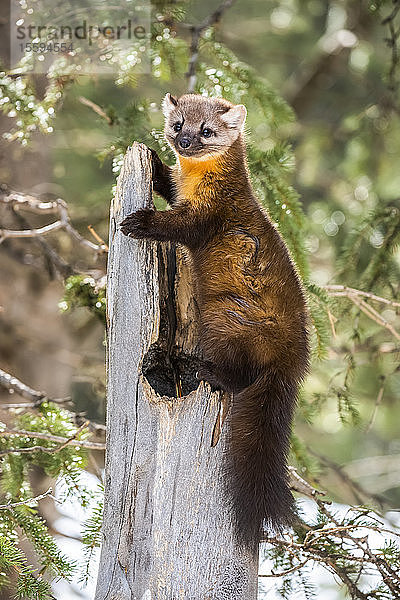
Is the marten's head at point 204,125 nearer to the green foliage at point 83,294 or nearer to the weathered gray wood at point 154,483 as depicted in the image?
the weathered gray wood at point 154,483

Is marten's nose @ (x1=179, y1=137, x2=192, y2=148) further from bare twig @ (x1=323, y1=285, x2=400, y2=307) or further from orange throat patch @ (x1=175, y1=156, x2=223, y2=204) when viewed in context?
bare twig @ (x1=323, y1=285, x2=400, y2=307)

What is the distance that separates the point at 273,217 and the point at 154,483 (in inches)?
53.9

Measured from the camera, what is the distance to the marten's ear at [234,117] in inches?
114

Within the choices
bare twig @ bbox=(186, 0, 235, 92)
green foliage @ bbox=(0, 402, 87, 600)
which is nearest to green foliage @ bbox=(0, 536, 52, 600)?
green foliage @ bbox=(0, 402, 87, 600)

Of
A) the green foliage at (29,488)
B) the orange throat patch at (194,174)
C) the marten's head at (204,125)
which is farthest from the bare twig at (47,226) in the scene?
the green foliage at (29,488)

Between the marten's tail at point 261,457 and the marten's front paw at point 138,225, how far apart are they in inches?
23.9

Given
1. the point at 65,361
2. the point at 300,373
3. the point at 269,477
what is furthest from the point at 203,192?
the point at 65,361

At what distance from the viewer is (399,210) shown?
157 inches

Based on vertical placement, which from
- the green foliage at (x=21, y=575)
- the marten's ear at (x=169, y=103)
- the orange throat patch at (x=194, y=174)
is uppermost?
the marten's ear at (x=169, y=103)

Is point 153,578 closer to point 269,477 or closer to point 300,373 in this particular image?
point 269,477

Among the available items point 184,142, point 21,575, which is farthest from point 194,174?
point 21,575

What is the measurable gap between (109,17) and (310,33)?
468 centimetres

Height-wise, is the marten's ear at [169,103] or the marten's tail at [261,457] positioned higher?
the marten's ear at [169,103]

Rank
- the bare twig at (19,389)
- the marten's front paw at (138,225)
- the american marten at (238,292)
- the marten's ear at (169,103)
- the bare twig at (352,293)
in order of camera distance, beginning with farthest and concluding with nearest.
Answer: the bare twig at (19,389) → the bare twig at (352,293) → the marten's ear at (169,103) → the marten's front paw at (138,225) → the american marten at (238,292)
